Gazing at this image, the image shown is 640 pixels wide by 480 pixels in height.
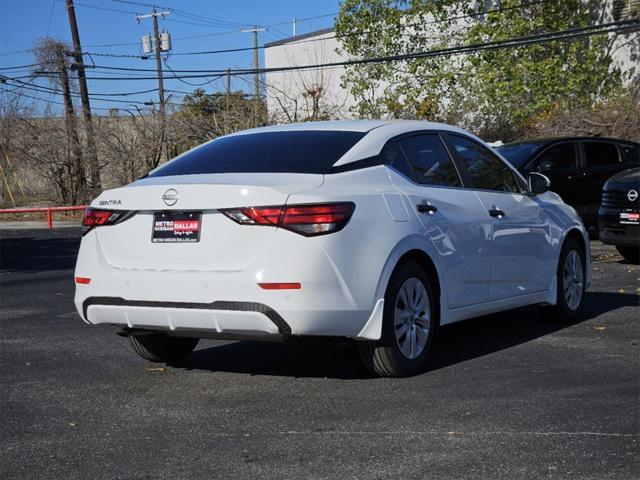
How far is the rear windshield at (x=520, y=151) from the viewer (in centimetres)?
1650

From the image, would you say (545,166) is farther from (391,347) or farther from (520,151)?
(391,347)

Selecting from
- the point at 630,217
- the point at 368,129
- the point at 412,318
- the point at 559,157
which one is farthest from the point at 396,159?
the point at 559,157

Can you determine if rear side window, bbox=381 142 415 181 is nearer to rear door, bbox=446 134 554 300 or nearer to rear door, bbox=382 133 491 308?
rear door, bbox=382 133 491 308

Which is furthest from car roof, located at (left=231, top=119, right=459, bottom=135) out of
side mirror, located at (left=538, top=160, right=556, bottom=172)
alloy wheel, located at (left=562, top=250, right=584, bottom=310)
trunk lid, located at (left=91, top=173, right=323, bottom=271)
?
side mirror, located at (left=538, top=160, right=556, bottom=172)

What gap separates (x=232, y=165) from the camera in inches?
265

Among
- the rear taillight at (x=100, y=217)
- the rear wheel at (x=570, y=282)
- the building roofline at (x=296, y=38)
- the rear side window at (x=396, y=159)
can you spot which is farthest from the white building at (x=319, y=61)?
the rear taillight at (x=100, y=217)

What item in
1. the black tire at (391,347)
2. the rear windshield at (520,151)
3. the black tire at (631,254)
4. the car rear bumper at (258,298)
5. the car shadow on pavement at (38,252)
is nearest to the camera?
the car rear bumper at (258,298)

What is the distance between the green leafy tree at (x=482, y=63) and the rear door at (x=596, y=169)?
13.8 metres

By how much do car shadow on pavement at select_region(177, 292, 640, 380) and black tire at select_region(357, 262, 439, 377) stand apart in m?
0.18

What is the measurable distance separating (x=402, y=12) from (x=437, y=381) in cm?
3311

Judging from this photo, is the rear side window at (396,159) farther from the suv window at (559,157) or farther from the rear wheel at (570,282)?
the suv window at (559,157)

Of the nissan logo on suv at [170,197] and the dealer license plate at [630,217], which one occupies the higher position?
the nissan logo on suv at [170,197]

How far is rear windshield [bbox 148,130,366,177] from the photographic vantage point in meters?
6.57

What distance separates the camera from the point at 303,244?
19.6 feet
